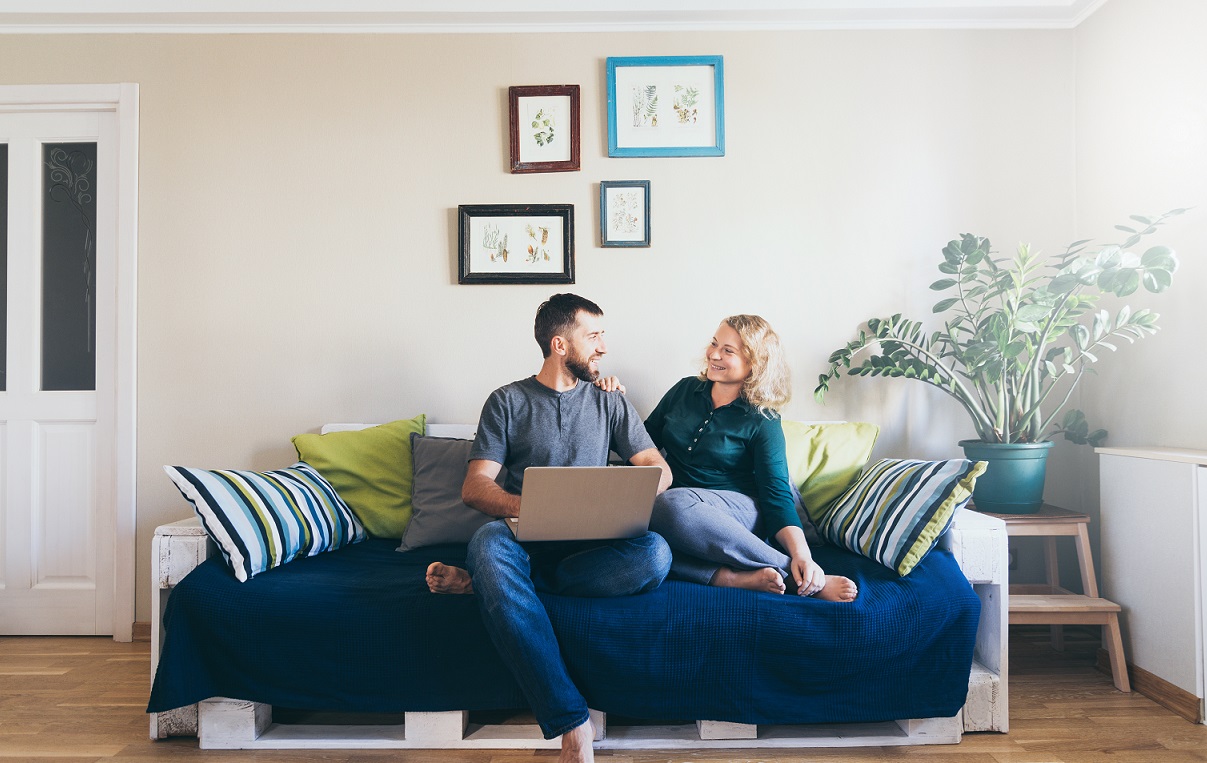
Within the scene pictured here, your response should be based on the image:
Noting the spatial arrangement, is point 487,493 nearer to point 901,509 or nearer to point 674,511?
point 674,511

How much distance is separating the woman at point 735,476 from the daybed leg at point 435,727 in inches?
24.8

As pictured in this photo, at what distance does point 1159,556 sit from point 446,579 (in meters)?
1.88

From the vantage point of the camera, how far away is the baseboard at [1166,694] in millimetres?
1959

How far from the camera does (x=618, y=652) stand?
174cm

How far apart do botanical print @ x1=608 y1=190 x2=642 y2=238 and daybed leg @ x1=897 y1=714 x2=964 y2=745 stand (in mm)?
1696

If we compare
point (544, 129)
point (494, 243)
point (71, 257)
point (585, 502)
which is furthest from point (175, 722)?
point (544, 129)

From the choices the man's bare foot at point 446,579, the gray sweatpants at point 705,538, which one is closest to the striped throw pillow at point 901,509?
the gray sweatpants at point 705,538

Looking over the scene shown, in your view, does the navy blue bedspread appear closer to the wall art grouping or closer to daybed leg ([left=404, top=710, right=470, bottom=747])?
daybed leg ([left=404, top=710, right=470, bottom=747])

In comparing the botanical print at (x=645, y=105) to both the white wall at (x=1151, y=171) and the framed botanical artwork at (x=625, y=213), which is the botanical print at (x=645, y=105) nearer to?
the framed botanical artwork at (x=625, y=213)

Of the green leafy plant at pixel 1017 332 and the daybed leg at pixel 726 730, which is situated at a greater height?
the green leafy plant at pixel 1017 332

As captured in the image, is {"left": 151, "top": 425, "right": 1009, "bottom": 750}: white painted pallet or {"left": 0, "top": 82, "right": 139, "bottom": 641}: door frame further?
{"left": 0, "top": 82, "right": 139, "bottom": 641}: door frame

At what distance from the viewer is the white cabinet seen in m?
1.95

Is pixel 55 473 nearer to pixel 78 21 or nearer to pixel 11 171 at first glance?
pixel 11 171

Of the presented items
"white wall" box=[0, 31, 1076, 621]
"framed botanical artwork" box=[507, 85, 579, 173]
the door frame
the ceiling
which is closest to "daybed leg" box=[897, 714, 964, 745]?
"white wall" box=[0, 31, 1076, 621]
